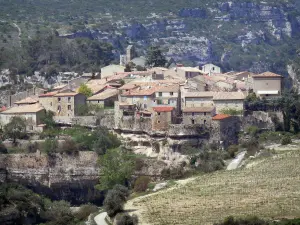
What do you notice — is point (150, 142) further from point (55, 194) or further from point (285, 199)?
point (285, 199)

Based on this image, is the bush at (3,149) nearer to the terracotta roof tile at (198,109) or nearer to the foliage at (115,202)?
the terracotta roof tile at (198,109)

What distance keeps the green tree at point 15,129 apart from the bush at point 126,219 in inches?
996

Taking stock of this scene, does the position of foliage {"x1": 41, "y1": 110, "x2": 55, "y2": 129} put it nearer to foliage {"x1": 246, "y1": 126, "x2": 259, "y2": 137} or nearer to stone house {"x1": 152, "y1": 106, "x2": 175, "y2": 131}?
stone house {"x1": 152, "y1": 106, "x2": 175, "y2": 131}

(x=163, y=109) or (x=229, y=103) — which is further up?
(x=229, y=103)

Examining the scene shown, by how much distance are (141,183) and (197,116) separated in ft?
25.7

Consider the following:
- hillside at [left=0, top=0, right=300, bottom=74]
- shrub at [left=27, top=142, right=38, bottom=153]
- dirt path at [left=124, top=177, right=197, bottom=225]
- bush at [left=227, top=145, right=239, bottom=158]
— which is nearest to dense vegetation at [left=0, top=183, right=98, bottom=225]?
dirt path at [left=124, top=177, right=197, bottom=225]

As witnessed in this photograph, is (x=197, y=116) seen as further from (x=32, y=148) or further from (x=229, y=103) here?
(x=32, y=148)

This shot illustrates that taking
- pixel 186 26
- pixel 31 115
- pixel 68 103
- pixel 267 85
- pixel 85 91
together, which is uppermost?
pixel 186 26

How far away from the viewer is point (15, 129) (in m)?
103

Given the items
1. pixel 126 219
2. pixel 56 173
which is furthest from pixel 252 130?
pixel 126 219

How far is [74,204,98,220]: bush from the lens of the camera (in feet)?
292

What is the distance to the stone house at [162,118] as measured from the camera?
9950 cm

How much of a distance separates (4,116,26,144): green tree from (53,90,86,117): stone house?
2.92m

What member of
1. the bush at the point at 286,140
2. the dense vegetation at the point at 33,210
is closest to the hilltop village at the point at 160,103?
the bush at the point at 286,140
